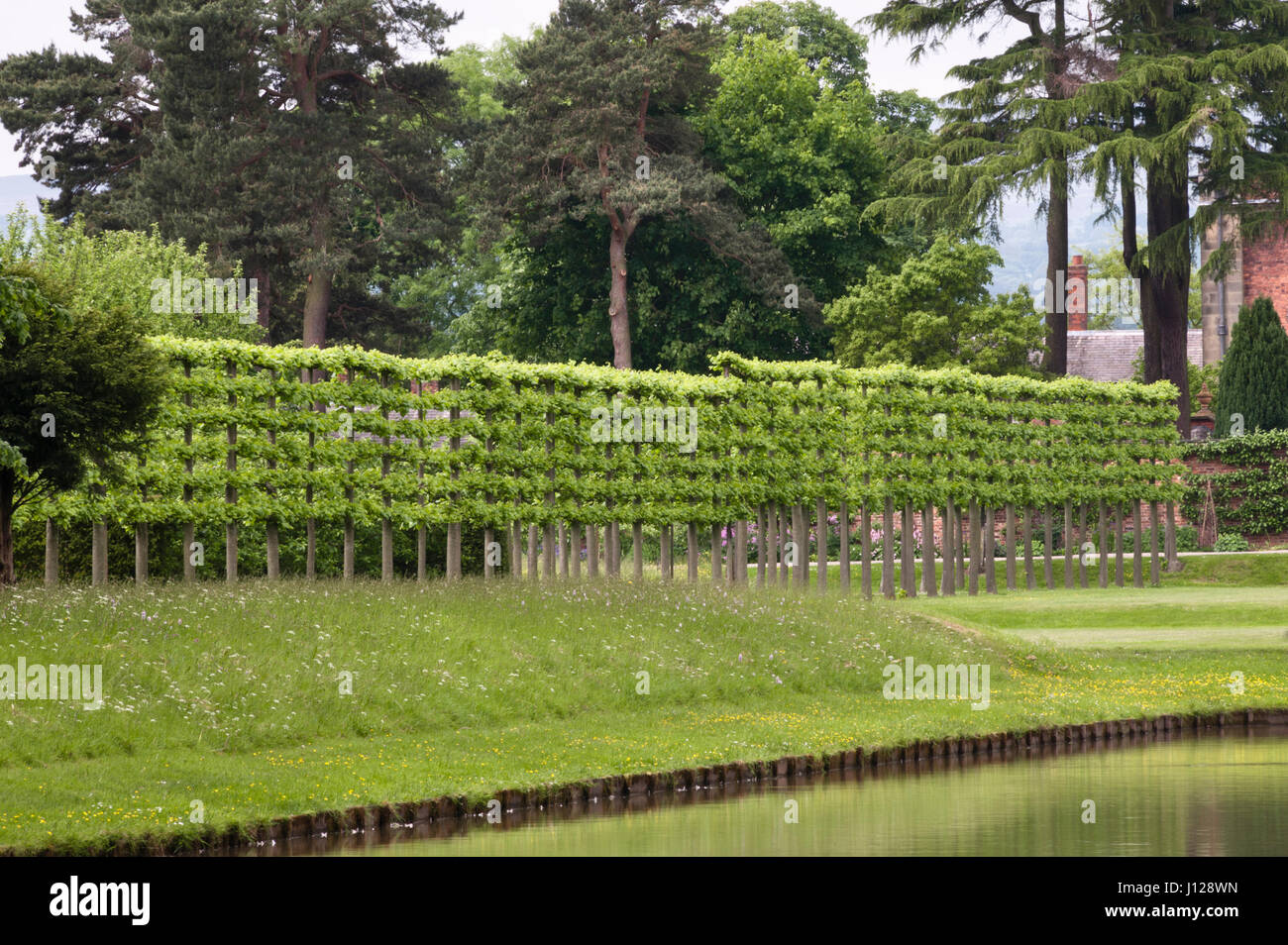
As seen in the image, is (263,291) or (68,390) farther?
(263,291)

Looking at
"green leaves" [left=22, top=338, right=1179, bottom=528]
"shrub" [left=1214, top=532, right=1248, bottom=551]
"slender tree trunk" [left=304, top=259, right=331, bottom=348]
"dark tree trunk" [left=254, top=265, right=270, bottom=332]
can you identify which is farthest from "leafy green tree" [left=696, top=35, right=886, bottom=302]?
"green leaves" [left=22, top=338, right=1179, bottom=528]

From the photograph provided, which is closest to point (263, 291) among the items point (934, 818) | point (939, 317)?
point (939, 317)

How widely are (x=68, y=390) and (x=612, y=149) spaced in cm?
3302

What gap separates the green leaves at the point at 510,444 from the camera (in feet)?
74.7

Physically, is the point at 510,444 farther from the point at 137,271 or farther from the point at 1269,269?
the point at 1269,269

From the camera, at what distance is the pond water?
499 inches

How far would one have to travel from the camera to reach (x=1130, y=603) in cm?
3142

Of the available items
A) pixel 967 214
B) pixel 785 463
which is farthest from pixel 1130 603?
pixel 967 214

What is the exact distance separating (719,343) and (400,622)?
3569 centimetres

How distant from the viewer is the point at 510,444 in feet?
82.8

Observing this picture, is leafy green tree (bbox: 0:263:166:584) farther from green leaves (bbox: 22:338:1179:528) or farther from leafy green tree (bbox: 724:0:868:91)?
leafy green tree (bbox: 724:0:868:91)

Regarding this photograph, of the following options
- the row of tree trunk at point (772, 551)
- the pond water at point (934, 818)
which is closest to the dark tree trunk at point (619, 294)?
the row of tree trunk at point (772, 551)
